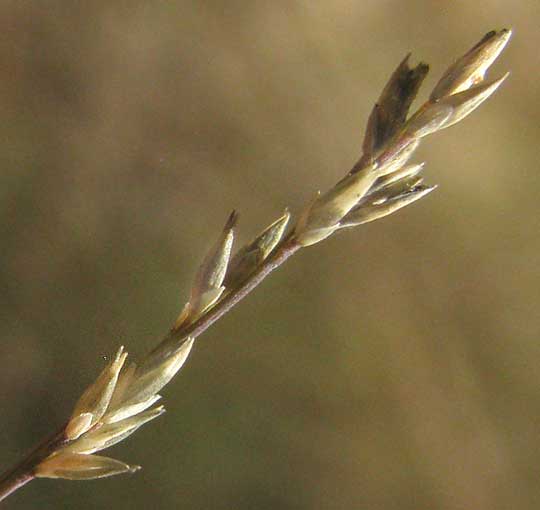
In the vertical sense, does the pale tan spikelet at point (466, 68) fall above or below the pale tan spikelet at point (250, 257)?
above

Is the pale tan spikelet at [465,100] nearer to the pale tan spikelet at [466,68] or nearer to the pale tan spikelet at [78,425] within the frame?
the pale tan spikelet at [466,68]

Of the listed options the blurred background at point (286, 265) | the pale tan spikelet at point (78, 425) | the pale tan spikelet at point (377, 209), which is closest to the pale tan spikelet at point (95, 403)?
the pale tan spikelet at point (78, 425)

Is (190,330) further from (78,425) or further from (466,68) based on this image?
(466,68)

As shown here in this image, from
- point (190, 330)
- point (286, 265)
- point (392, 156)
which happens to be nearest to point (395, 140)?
point (392, 156)

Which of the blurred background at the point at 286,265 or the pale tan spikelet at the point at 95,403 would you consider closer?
the pale tan spikelet at the point at 95,403

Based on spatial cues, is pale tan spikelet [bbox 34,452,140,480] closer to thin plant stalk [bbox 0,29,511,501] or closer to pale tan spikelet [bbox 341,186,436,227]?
thin plant stalk [bbox 0,29,511,501]

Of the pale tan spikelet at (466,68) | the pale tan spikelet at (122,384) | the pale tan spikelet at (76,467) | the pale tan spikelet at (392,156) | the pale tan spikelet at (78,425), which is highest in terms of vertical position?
the pale tan spikelet at (466,68)

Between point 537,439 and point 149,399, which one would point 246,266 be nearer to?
point 149,399
